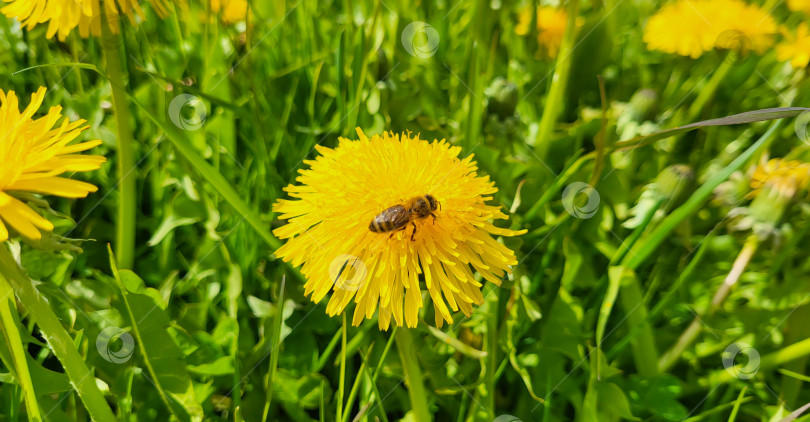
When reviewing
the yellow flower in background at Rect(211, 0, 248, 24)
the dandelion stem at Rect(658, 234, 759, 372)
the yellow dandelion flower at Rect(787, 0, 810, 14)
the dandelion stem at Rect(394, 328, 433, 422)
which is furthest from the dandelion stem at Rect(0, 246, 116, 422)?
the yellow dandelion flower at Rect(787, 0, 810, 14)

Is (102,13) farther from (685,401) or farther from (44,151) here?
(685,401)

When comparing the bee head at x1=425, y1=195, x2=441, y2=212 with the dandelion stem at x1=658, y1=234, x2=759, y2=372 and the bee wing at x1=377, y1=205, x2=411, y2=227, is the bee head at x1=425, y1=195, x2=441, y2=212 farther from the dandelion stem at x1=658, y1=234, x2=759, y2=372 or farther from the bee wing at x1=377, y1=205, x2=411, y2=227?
the dandelion stem at x1=658, y1=234, x2=759, y2=372

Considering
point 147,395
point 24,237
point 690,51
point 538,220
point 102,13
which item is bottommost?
point 147,395

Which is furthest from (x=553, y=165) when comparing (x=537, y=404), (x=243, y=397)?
(x=243, y=397)

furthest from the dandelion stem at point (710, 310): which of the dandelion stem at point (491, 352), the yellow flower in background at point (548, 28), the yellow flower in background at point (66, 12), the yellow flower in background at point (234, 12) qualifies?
the yellow flower in background at point (234, 12)

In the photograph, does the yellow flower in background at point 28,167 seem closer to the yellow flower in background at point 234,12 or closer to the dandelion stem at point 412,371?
the dandelion stem at point 412,371
